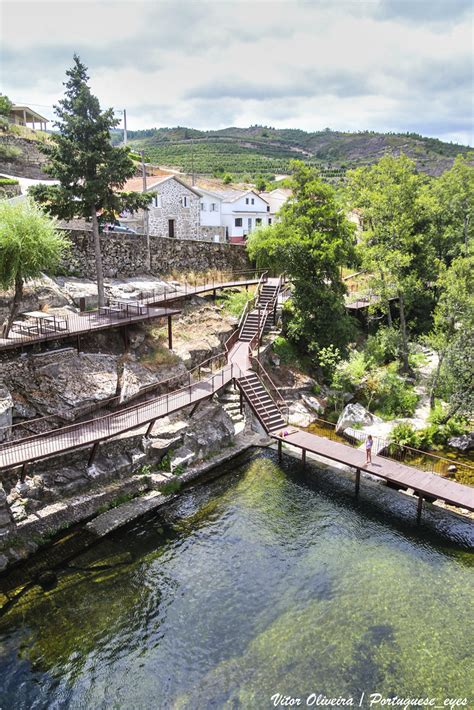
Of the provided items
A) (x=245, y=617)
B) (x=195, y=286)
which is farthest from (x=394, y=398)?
(x=245, y=617)

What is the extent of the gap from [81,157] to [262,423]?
17096 millimetres

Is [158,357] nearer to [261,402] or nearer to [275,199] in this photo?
[261,402]

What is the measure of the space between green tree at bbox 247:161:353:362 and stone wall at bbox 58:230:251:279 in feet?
29.5

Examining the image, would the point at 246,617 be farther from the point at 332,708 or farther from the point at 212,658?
the point at 332,708

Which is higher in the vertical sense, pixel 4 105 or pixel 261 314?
pixel 4 105

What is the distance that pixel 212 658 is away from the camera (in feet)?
45.4

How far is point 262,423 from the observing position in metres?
25.9

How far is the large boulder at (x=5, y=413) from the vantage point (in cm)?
1978

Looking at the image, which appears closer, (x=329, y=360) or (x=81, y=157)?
(x=81, y=157)

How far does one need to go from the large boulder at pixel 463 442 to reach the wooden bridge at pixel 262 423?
5.80m

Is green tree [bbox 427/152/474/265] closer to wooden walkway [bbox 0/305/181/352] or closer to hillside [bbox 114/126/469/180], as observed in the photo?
wooden walkway [bbox 0/305/181/352]

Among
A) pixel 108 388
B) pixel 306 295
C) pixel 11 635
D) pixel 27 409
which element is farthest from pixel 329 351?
pixel 11 635

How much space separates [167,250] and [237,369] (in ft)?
47.5

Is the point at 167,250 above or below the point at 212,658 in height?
above
